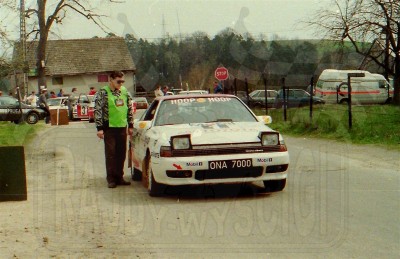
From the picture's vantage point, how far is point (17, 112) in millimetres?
35062

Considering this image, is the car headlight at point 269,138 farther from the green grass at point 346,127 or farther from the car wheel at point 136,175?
the green grass at point 346,127

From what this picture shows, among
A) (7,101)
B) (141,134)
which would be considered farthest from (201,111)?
(7,101)

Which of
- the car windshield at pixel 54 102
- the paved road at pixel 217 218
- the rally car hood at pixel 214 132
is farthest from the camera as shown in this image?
the car windshield at pixel 54 102

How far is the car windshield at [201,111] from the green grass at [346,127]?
587cm

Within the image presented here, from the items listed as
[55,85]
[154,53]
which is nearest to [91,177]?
[55,85]

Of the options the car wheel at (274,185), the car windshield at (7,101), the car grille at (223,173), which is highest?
the car grille at (223,173)

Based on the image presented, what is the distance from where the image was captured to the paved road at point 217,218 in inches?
247

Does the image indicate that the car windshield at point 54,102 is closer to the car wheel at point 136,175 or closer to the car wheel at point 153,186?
the car wheel at point 136,175

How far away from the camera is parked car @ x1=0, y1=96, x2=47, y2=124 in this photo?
34688mm

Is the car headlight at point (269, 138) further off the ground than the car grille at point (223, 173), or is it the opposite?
the car headlight at point (269, 138)

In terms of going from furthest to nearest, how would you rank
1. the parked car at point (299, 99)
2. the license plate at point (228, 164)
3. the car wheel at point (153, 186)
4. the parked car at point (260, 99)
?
1. the parked car at point (299, 99)
2. the parked car at point (260, 99)
3. the car wheel at point (153, 186)
4. the license plate at point (228, 164)

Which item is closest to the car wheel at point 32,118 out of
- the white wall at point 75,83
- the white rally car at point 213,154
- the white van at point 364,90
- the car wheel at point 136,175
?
the white van at point 364,90

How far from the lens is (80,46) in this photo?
7962 centimetres

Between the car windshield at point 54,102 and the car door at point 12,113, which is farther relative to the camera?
the car windshield at point 54,102
